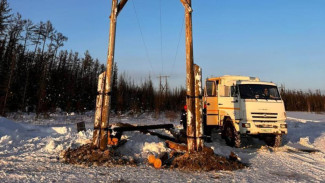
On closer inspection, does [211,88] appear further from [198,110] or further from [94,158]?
[94,158]

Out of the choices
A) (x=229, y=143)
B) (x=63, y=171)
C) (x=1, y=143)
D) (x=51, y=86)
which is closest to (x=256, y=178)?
(x=63, y=171)

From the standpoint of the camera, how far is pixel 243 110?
9.53 meters

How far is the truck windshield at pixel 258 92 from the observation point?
988 centimetres

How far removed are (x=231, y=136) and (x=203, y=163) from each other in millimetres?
4497

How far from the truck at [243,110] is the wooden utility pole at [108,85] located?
5351mm

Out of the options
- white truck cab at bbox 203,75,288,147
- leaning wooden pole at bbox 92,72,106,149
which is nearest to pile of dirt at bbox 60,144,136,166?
leaning wooden pole at bbox 92,72,106,149

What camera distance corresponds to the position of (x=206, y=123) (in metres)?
11.1

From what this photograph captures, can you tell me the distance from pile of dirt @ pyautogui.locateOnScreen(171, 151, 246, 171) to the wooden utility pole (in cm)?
201

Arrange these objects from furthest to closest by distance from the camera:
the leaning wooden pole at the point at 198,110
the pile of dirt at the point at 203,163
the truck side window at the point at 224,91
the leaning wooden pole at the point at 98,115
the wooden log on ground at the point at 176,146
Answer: the truck side window at the point at 224,91, the wooden log on ground at the point at 176,146, the leaning wooden pole at the point at 98,115, the leaning wooden pole at the point at 198,110, the pile of dirt at the point at 203,163

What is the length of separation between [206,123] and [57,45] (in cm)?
3684

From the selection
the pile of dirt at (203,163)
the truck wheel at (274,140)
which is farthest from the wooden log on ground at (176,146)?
the truck wheel at (274,140)

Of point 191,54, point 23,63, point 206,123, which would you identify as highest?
Result: point 23,63

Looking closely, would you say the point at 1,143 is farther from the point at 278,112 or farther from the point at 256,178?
the point at 278,112

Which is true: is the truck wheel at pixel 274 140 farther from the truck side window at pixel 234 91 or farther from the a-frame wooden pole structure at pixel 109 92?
the a-frame wooden pole structure at pixel 109 92
